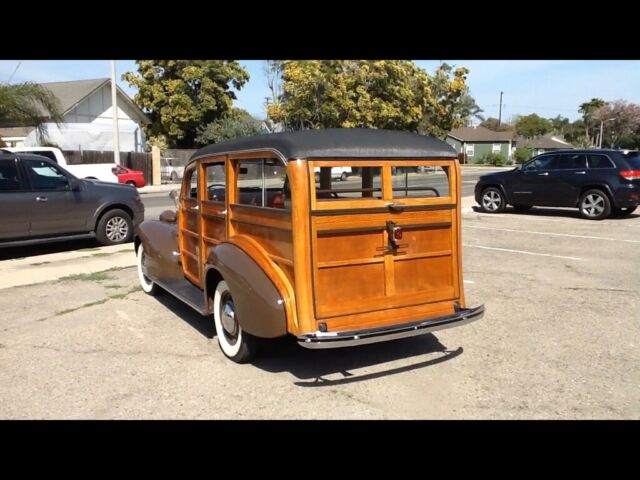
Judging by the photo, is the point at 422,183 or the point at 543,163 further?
the point at 543,163

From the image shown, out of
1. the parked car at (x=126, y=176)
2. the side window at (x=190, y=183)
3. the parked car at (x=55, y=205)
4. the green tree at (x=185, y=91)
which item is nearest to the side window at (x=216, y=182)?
the side window at (x=190, y=183)

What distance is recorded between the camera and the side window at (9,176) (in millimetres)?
9227

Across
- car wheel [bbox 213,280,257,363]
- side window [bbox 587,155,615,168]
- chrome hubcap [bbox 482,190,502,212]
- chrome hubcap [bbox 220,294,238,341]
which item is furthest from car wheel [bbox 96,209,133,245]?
side window [bbox 587,155,615,168]

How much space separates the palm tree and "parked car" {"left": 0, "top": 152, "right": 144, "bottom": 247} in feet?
52.6

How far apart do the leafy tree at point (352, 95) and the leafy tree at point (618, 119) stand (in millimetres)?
44989

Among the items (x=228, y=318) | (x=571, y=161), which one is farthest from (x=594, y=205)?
(x=228, y=318)

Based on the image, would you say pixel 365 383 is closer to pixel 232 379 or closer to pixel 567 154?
pixel 232 379

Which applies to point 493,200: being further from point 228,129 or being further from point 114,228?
point 228,129

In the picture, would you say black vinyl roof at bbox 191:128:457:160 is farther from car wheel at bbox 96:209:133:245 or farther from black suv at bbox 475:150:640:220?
black suv at bbox 475:150:640:220

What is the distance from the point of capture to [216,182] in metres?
5.20

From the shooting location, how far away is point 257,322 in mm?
4086

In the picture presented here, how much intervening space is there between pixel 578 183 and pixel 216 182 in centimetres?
1102
